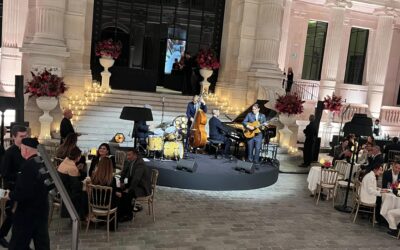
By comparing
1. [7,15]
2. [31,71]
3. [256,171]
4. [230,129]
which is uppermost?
[7,15]

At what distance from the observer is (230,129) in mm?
12320

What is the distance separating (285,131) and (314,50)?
35.0 ft

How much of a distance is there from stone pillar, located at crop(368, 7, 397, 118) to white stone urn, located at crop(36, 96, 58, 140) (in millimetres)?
16061

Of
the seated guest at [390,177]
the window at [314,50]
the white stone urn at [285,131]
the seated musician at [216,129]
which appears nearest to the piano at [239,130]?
the seated musician at [216,129]

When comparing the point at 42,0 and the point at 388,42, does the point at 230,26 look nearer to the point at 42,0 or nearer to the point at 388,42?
the point at 42,0

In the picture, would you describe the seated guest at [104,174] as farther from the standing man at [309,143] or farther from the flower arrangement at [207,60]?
the flower arrangement at [207,60]

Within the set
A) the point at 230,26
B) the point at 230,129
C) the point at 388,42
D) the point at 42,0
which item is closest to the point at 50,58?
the point at 42,0

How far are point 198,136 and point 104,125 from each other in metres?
3.77

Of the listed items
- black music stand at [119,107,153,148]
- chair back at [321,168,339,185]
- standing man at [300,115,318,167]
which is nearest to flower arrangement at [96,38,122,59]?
standing man at [300,115,318,167]

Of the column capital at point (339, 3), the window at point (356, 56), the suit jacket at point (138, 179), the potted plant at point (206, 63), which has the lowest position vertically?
the suit jacket at point (138, 179)

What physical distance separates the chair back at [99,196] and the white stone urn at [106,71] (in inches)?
373

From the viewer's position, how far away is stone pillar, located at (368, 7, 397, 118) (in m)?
21.5

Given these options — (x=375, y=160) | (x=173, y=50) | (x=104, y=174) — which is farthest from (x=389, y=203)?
(x=173, y=50)

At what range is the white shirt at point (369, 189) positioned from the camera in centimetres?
866
